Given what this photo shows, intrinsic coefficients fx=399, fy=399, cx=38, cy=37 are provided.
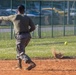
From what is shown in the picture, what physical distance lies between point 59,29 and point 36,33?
2.53m

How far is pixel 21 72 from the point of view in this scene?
11.0 metres

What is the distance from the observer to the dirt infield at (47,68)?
1100 cm

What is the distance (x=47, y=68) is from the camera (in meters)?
12.1

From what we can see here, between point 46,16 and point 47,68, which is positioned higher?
point 46,16

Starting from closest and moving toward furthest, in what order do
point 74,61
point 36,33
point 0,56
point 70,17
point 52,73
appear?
point 52,73 < point 74,61 < point 0,56 < point 36,33 < point 70,17

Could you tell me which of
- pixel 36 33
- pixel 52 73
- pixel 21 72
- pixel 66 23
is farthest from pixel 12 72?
pixel 66 23

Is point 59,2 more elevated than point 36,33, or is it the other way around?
point 59,2

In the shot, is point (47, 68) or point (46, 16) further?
point (46, 16)

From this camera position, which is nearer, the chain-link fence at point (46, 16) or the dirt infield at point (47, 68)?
the dirt infield at point (47, 68)

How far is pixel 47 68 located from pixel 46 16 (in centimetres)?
1549

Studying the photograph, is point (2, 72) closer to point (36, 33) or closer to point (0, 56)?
point (0, 56)

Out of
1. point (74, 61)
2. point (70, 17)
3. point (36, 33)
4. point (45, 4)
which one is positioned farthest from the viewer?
point (70, 17)

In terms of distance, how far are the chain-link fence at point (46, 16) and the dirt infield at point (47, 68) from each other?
11.4 m

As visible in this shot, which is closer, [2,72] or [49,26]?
[2,72]
